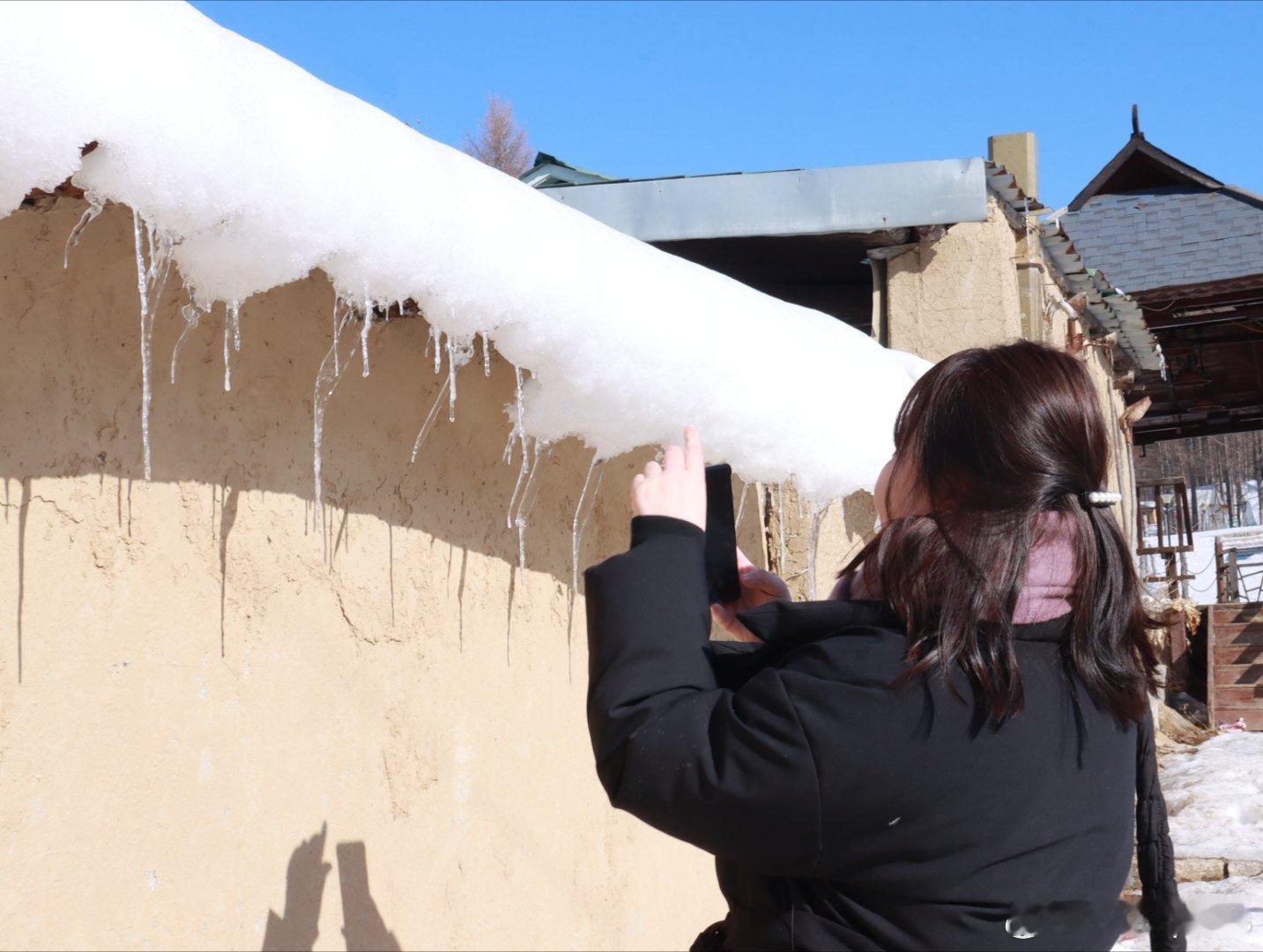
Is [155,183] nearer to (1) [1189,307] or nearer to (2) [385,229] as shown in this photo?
(2) [385,229]

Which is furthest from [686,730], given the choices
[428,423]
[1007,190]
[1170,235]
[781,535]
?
[1170,235]

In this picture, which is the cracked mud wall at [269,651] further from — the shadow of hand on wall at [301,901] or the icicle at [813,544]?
the icicle at [813,544]

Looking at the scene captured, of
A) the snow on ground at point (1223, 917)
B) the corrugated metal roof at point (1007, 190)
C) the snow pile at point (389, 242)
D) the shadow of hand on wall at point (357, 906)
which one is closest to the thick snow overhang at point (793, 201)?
the corrugated metal roof at point (1007, 190)

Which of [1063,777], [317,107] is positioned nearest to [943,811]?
[1063,777]

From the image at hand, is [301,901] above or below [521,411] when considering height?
below

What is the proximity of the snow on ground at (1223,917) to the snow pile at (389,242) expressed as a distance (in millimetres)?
1466

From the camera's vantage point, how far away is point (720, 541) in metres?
1.58

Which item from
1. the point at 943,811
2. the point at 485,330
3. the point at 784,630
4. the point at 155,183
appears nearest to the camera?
the point at 943,811

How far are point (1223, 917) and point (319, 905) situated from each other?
1.72m

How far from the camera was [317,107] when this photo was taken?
1.99m

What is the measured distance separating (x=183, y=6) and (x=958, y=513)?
4.64 feet

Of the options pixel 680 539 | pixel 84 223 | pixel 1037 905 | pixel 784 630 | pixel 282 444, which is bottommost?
pixel 1037 905

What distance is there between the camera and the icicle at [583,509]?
3.37 meters

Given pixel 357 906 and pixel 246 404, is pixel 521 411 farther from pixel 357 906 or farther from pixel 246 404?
pixel 357 906
